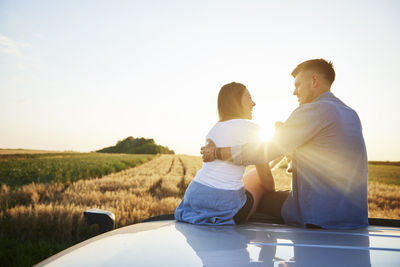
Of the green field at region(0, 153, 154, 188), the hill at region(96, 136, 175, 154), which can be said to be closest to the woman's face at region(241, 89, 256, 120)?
the green field at region(0, 153, 154, 188)

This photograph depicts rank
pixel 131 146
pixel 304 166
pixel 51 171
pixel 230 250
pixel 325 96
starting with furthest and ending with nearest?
pixel 131 146 → pixel 51 171 → pixel 325 96 → pixel 304 166 → pixel 230 250

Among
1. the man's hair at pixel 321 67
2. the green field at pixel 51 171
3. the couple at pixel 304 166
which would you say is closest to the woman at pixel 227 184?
the couple at pixel 304 166

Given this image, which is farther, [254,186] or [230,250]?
[254,186]

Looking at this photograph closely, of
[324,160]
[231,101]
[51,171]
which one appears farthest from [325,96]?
[51,171]

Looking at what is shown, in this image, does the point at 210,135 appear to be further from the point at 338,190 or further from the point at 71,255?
the point at 71,255

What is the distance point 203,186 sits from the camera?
2.04 m

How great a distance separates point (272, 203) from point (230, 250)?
1322 millimetres

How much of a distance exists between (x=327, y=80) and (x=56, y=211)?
13.1ft

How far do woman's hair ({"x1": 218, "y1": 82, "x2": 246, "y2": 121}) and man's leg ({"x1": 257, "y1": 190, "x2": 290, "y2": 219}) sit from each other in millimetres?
785

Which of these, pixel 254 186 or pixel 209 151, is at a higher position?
pixel 209 151

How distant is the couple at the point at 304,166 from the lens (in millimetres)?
1849

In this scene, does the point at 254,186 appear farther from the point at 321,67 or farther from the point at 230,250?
the point at 230,250

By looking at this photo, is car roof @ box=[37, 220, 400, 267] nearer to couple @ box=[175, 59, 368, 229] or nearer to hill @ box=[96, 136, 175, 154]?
couple @ box=[175, 59, 368, 229]

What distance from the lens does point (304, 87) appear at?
7.30ft
